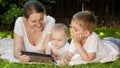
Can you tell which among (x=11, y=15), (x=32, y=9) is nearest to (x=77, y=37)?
(x=32, y=9)

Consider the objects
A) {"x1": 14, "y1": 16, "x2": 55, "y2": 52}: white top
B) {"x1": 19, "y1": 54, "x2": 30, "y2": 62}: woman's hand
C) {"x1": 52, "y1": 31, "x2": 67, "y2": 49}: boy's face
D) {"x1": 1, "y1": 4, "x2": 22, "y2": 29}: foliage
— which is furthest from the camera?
{"x1": 1, "y1": 4, "x2": 22, "y2": 29}: foliage

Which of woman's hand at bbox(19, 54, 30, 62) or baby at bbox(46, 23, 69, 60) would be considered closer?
woman's hand at bbox(19, 54, 30, 62)

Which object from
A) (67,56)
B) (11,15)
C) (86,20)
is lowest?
(11,15)

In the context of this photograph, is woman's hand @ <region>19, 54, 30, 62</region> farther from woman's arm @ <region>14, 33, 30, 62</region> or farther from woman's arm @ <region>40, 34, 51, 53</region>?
woman's arm @ <region>40, 34, 51, 53</region>

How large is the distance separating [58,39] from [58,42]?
0.19 feet

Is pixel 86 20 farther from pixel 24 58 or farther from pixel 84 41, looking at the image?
pixel 24 58

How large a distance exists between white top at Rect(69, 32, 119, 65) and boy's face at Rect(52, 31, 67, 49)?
0.58 feet

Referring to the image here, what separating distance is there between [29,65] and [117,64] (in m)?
1.14

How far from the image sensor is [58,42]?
561 centimetres

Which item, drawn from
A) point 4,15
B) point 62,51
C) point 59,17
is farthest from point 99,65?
point 59,17

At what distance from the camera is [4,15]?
10.2m

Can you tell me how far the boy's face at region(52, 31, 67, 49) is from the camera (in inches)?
217

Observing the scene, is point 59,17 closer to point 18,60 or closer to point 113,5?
point 113,5

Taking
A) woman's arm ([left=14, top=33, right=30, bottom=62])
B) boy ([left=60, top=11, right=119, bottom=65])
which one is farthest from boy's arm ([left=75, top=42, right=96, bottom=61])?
woman's arm ([left=14, top=33, right=30, bottom=62])
